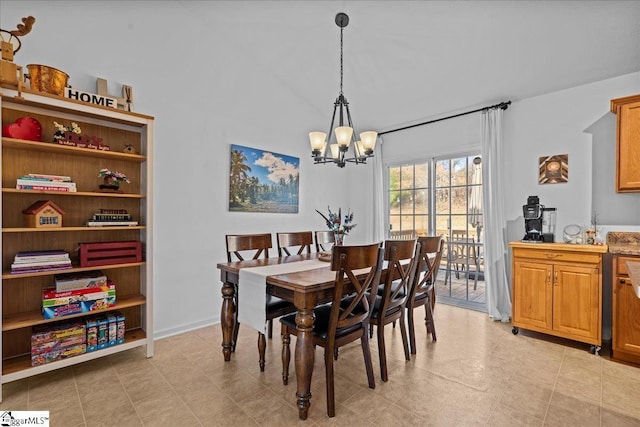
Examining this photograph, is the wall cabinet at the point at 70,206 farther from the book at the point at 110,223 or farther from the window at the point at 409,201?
the window at the point at 409,201

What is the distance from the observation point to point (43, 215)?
7.25 ft

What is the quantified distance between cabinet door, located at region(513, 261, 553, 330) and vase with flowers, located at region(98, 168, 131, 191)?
3.87 meters

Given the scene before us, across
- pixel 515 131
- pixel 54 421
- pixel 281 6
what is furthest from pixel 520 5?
pixel 54 421

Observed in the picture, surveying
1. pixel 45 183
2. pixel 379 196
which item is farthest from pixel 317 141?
pixel 379 196

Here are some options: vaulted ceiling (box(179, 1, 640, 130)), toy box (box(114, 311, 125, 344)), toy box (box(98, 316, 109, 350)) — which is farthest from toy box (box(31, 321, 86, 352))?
vaulted ceiling (box(179, 1, 640, 130))

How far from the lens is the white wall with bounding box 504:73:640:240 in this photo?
3.08m

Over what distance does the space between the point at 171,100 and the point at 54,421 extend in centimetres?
276

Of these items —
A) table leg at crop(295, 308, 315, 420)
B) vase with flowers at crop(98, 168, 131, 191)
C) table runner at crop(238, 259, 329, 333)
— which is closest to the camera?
table leg at crop(295, 308, 315, 420)

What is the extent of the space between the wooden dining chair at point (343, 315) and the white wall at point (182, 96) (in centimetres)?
169

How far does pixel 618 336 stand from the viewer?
254 centimetres

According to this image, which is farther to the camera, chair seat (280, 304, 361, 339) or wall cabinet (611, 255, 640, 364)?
wall cabinet (611, 255, 640, 364)

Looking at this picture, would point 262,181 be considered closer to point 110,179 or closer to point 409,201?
point 110,179

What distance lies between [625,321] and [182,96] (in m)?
4.57

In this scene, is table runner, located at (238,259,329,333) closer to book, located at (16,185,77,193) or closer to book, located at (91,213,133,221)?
book, located at (91,213,133,221)
